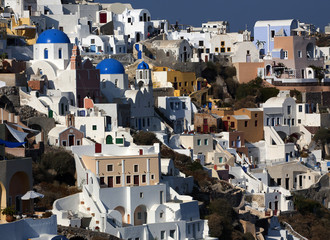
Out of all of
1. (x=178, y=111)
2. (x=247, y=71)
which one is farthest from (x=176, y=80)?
(x=247, y=71)

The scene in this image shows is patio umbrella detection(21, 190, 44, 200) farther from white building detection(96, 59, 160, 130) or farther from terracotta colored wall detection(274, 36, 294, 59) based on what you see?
terracotta colored wall detection(274, 36, 294, 59)

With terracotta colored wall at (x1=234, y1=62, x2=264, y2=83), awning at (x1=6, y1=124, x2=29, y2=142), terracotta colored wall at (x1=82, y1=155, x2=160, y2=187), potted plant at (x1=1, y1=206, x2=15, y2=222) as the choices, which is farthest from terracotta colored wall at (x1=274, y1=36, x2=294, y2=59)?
potted plant at (x1=1, y1=206, x2=15, y2=222)

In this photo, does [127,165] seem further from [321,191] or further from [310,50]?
[310,50]

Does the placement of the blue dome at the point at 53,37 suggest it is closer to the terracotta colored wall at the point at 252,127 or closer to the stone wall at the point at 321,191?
the terracotta colored wall at the point at 252,127

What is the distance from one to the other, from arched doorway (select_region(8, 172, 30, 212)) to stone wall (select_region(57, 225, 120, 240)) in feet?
5.66

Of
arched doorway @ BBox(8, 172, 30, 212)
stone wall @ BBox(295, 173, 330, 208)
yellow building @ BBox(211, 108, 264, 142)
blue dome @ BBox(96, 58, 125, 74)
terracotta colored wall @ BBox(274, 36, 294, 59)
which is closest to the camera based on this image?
arched doorway @ BBox(8, 172, 30, 212)

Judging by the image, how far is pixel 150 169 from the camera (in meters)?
52.7

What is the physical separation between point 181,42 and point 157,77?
18.7ft

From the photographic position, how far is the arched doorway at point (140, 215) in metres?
51.2

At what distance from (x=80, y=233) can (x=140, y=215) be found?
17.7ft

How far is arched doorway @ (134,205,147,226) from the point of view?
168 ft

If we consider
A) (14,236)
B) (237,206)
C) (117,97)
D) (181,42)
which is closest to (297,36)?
(181,42)

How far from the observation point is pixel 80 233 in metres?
46.6

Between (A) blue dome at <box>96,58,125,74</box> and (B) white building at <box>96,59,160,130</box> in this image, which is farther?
(A) blue dome at <box>96,58,125,74</box>
